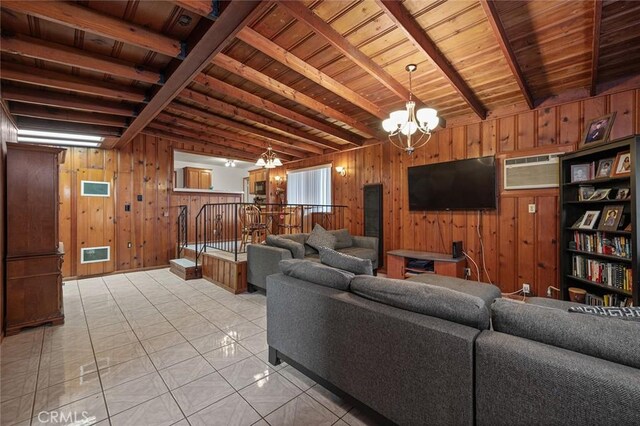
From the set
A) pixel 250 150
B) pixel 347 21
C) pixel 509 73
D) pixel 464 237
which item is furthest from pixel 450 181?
pixel 250 150

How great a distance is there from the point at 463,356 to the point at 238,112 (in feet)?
14.1

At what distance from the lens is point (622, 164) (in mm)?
2652

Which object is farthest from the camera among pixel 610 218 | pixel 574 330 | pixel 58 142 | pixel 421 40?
pixel 58 142

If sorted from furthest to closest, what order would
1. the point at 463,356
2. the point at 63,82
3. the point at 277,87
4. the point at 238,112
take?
Result: the point at 238,112 → the point at 277,87 → the point at 63,82 → the point at 463,356

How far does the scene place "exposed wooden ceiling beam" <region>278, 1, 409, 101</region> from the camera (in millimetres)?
2035

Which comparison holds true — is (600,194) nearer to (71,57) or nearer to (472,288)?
(472,288)

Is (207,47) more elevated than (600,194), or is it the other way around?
(207,47)

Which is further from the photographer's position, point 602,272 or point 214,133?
point 214,133

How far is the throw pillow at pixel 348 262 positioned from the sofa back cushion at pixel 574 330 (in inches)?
32.8

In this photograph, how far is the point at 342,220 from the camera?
628 centimetres

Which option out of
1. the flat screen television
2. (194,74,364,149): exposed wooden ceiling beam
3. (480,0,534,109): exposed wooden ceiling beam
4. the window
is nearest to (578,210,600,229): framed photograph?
the flat screen television

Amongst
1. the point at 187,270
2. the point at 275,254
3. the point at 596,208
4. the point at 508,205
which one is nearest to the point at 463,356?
the point at 275,254

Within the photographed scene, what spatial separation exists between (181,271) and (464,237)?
16.9 feet

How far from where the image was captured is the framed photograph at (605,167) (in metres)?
2.80
